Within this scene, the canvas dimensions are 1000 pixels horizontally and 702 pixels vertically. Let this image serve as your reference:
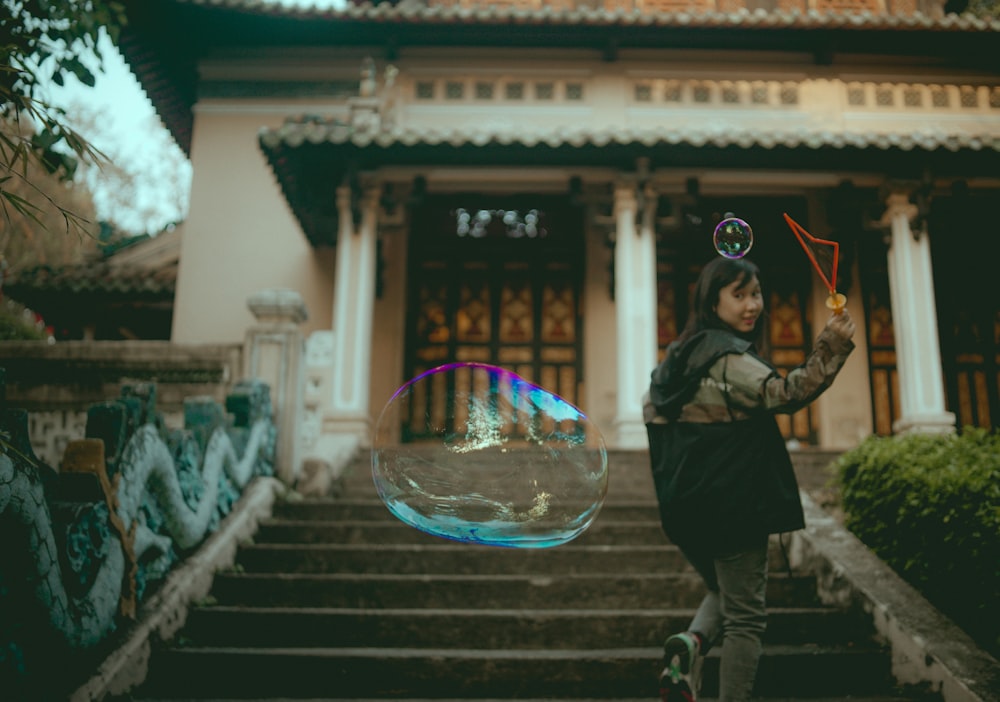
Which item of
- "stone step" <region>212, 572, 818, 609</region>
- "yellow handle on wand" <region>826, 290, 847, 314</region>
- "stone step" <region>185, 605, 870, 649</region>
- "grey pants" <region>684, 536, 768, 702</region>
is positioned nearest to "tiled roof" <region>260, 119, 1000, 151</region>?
"stone step" <region>212, 572, 818, 609</region>

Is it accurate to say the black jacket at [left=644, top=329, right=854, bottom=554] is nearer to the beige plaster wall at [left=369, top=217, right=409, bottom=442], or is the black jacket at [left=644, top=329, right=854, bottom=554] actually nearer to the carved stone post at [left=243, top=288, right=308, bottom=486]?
the carved stone post at [left=243, top=288, right=308, bottom=486]

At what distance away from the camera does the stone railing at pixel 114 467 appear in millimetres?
3029

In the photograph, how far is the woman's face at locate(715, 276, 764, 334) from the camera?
2951mm

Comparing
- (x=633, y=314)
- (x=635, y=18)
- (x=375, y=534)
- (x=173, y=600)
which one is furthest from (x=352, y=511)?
(x=635, y=18)

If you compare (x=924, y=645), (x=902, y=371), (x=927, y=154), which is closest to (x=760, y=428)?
(x=924, y=645)

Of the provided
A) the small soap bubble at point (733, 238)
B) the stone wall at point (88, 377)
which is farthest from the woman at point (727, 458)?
the stone wall at point (88, 377)

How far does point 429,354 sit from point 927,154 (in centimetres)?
651

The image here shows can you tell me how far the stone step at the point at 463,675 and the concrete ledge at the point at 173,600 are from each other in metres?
0.15

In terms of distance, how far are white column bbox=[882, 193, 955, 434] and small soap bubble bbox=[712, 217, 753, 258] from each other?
5929mm

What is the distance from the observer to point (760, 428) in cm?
285

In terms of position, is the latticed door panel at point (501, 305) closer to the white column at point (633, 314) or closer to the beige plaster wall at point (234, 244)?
the beige plaster wall at point (234, 244)

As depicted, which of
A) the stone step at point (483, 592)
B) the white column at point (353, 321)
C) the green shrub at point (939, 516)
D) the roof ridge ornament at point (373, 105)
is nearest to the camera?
the green shrub at point (939, 516)

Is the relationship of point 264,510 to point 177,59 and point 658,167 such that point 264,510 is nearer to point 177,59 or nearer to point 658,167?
point 658,167

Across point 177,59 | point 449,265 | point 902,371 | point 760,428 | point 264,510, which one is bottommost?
point 264,510
